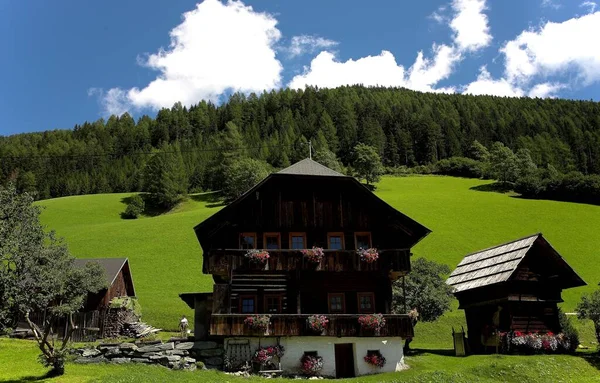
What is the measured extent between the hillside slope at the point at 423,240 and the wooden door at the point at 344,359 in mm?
20424

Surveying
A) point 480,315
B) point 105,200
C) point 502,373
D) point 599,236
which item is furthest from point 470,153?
point 502,373

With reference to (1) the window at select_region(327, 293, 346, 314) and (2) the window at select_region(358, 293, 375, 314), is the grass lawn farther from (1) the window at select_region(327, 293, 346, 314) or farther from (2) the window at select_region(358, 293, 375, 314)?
(1) the window at select_region(327, 293, 346, 314)

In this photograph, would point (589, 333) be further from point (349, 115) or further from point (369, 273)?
point (349, 115)

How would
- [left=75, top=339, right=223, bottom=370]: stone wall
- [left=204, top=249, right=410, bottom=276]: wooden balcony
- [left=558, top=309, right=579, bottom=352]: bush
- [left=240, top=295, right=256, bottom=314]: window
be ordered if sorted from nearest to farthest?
[left=75, top=339, right=223, bottom=370]: stone wall < [left=204, top=249, right=410, bottom=276]: wooden balcony < [left=240, top=295, right=256, bottom=314]: window < [left=558, top=309, right=579, bottom=352]: bush

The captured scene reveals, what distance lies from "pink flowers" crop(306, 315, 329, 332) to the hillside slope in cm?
2115

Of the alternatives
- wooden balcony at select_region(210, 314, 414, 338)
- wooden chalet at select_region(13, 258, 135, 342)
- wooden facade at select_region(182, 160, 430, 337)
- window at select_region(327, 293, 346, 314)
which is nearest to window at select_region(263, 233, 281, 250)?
wooden facade at select_region(182, 160, 430, 337)

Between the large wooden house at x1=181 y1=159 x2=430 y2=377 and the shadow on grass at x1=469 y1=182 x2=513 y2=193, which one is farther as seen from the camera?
the shadow on grass at x1=469 y1=182 x2=513 y2=193

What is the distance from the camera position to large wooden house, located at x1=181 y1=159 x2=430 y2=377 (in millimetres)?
28091

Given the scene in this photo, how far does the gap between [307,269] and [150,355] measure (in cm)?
916

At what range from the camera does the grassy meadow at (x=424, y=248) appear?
83.8 feet

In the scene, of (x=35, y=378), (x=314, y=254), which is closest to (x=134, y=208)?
(x=314, y=254)

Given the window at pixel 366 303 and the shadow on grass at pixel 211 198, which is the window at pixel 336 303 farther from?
the shadow on grass at pixel 211 198

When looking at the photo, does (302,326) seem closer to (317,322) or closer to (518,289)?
(317,322)

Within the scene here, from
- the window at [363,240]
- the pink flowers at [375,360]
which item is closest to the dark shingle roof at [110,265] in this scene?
the window at [363,240]
